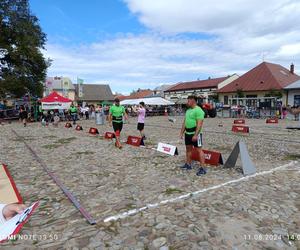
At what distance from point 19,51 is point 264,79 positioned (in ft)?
129

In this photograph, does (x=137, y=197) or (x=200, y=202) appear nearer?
(x=200, y=202)

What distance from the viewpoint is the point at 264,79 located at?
163 ft

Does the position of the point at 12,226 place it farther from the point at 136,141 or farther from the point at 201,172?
the point at 136,141

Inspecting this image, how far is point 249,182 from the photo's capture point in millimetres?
6016

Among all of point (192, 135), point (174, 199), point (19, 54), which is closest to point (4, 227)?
point (174, 199)

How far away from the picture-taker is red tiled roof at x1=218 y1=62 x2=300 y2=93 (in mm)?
47425

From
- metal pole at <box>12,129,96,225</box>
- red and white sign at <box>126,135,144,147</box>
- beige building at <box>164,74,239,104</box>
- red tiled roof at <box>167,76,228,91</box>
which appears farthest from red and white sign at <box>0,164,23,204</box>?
red tiled roof at <box>167,76,228,91</box>

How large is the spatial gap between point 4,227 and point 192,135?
15.0 ft

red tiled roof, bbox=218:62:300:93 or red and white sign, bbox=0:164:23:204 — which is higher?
red tiled roof, bbox=218:62:300:93

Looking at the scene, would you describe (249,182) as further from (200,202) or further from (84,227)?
(84,227)

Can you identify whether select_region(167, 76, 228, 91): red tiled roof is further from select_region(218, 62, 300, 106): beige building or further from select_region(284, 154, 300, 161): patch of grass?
select_region(284, 154, 300, 161): patch of grass

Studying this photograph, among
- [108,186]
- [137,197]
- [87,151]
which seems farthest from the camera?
[87,151]

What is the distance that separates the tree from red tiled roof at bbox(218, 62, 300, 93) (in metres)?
34.6

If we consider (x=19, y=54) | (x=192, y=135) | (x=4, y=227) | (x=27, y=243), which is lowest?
(x=27, y=243)
